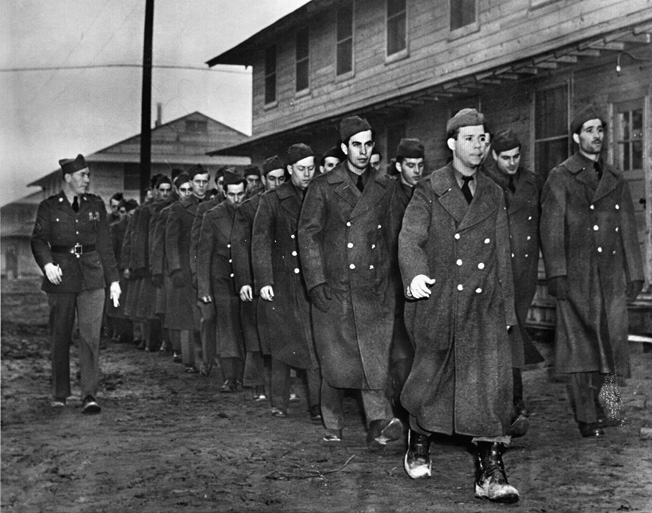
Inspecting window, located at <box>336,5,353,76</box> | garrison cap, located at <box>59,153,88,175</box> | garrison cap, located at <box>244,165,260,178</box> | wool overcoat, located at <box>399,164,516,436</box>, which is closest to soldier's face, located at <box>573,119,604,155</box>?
wool overcoat, located at <box>399,164,516,436</box>

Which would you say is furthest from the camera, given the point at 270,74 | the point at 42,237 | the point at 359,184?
the point at 270,74

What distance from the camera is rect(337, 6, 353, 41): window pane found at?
17.5 meters

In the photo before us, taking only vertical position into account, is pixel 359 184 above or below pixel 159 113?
below

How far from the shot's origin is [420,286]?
5184mm

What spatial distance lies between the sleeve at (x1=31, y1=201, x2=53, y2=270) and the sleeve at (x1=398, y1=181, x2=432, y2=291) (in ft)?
11.0

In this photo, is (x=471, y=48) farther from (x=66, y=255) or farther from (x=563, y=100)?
(x=66, y=255)

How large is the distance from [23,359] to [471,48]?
808 centimetres

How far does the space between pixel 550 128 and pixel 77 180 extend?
7.27 meters

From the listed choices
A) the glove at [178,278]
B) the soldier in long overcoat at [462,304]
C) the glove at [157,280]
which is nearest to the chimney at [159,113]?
the glove at [178,278]

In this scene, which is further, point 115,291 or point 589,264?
point 115,291

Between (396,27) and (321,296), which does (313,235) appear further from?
(396,27)

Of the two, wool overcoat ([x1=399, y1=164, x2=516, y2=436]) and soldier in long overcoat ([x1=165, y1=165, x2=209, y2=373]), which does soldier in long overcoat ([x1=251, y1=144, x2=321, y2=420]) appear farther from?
soldier in long overcoat ([x1=165, y1=165, x2=209, y2=373])

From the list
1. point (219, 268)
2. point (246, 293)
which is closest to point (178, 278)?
point (219, 268)

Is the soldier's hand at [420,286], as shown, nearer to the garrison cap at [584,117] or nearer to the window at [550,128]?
the garrison cap at [584,117]
